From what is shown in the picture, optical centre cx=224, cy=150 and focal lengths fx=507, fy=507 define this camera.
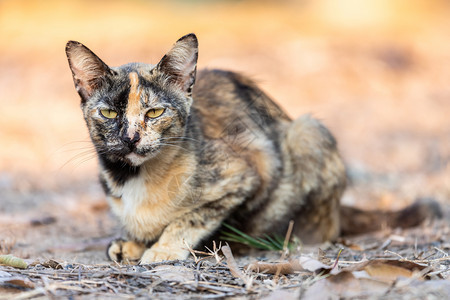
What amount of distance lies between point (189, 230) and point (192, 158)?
1.64ft

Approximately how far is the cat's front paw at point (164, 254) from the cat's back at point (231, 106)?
3.05ft

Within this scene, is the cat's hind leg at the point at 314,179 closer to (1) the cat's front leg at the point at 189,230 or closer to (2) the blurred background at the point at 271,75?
(2) the blurred background at the point at 271,75

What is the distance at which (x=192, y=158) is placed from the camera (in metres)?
3.56

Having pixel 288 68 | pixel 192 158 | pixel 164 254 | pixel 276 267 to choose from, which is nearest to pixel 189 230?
pixel 164 254

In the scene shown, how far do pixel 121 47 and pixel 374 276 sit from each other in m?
10.2

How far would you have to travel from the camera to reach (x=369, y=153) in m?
7.66

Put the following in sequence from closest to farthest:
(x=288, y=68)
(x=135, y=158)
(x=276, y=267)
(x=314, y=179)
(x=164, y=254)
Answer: (x=276, y=267), (x=135, y=158), (x=164, y=254), (x=314, y=179), (x=288, y=68)

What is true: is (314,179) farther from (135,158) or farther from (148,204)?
(135,158)

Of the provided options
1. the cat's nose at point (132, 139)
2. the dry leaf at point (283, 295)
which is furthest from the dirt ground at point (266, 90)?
the cat's nose at point (132, 139)

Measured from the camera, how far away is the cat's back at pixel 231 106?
3.98 metres

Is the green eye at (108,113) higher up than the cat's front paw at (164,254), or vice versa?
the green eye at (108,113)

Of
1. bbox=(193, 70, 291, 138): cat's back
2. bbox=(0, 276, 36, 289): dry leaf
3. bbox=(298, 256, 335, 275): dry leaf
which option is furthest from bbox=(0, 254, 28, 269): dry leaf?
bbox=(193, 70, 291, 138): cat's back

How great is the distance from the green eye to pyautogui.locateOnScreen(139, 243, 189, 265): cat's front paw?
0.91m

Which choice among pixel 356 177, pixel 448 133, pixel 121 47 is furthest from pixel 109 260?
pixel 121 47
